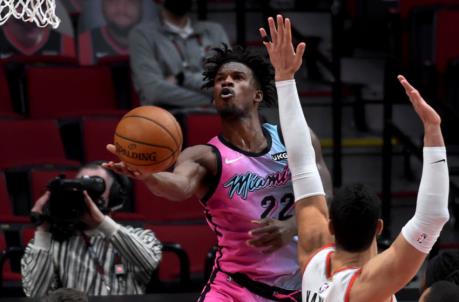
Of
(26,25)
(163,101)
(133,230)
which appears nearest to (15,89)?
(26,25)

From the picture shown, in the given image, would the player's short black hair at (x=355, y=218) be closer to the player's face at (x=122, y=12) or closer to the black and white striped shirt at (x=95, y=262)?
the black and white striped shirt at (x=95, y=262)

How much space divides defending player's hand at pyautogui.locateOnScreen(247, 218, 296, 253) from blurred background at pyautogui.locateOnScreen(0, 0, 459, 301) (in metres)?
1.10

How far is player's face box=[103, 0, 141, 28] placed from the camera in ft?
25.2

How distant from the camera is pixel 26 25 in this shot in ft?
24.1

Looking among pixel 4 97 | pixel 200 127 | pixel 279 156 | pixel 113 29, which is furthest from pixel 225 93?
pixel 113 29

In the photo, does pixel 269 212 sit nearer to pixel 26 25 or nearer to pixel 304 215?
pixel 304 215

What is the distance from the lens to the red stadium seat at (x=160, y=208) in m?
6.20

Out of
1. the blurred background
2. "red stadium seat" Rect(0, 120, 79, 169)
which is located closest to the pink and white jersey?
the blurred background

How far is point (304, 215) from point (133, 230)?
206 centimetres

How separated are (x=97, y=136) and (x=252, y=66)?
193cm

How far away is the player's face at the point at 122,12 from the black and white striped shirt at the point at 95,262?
9.51 feet

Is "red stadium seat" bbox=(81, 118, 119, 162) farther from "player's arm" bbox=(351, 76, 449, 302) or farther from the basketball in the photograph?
"player's arm" bbox=(351, 76, 449, 302)

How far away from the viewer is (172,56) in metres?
6.90

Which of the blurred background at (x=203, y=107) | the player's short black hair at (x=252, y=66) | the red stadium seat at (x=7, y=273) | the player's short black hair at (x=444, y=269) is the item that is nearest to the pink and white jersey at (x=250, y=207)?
the player's short black hair at (x=252, y=66)
